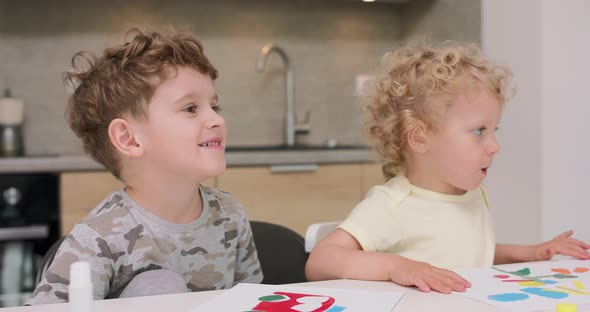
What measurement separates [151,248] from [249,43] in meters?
2.32

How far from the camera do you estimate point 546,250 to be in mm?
1382

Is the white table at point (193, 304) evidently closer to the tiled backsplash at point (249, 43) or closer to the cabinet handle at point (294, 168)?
the cabinet handle at point (294, 168)

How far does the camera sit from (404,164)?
1.46 meters

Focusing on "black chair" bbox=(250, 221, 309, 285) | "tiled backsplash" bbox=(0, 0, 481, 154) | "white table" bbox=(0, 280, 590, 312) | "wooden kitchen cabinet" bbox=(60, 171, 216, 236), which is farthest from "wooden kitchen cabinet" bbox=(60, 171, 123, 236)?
"white table" bbox=(0, 280, 590, 312)

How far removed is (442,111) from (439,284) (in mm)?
552

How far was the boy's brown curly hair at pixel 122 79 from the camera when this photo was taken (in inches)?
50.1

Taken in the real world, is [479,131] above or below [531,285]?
above

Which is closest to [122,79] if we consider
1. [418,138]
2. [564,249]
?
[418,138]

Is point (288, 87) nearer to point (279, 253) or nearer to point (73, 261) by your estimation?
point (279, 253)

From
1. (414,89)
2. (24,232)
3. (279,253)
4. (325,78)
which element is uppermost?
(325,78)

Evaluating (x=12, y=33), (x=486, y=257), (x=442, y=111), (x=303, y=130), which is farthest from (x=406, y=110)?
(x=12, y=33)

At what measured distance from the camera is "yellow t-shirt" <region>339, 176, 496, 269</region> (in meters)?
1.28

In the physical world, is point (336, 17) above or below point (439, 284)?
above

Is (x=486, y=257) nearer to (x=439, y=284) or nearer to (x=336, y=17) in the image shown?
(x=439, y=284)
